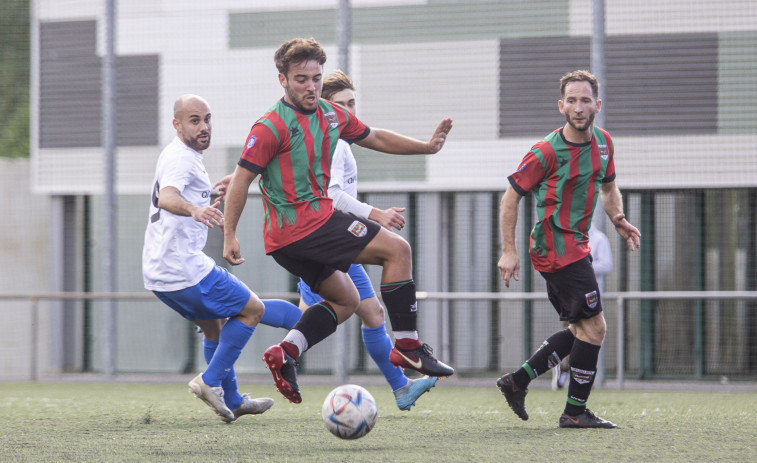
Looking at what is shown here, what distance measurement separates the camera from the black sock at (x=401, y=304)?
16.4 feet

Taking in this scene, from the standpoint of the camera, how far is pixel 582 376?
546 centimetres

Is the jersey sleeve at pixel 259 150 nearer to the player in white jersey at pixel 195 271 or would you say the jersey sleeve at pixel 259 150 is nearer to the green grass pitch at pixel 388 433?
the player in white jersey at pixel 195 271

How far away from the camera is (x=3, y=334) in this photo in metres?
12.0

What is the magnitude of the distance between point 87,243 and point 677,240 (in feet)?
22.6

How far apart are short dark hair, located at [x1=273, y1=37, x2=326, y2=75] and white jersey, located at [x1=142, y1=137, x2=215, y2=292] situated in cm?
102

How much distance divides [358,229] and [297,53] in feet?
2.94

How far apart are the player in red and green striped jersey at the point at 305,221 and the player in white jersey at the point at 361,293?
2.70 ft

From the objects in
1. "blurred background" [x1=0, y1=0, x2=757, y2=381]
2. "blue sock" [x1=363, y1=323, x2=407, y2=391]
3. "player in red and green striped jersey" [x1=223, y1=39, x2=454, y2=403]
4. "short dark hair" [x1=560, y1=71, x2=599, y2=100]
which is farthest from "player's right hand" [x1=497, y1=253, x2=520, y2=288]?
"blurred background" [x1=0, y1=0, x2=757, y2=381]

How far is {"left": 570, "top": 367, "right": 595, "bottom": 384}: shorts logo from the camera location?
5.44 metres

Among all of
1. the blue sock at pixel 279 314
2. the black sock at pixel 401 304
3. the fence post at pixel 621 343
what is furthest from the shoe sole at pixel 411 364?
the fence post at pixel 621 343

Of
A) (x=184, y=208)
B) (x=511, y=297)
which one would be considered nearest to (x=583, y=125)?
(x=184, y=208)

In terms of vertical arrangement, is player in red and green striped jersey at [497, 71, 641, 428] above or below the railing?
above

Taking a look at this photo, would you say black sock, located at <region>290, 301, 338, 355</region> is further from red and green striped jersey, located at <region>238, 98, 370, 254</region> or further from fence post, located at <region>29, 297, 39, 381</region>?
fence post, located at <region>29, 297, 39, 381</region>

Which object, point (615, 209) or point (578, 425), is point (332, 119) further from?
point (578, 425)
